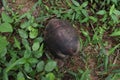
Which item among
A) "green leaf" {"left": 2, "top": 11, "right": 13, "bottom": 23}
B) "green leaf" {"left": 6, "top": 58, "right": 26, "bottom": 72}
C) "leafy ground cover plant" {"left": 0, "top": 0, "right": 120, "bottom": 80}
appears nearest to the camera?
"green leaf" {"left": 6, "top": 58, "right": 26, "bottom": 72}

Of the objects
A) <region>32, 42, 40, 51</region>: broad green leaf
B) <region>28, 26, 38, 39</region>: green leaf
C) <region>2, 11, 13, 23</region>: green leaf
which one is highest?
<region>2, 11, 13, 23</region>: green leaf

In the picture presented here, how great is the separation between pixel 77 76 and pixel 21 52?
→ 557 mm

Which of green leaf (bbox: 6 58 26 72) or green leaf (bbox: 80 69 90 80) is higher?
green leaf (bbox: 6 58 26 72)

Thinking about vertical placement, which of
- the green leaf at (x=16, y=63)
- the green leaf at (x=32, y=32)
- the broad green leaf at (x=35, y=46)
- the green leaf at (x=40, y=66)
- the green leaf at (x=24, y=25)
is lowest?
the green leaf at (x=40, y=66)

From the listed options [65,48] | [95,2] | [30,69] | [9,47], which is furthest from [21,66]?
[95,2]

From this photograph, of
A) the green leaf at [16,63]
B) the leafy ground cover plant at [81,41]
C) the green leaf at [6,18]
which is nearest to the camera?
the green leaf at [16,63]

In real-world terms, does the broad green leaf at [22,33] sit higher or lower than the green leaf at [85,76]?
higher

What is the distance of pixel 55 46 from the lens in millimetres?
2523

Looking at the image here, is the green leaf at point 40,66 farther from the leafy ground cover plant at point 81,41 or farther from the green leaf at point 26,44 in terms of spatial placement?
the green leaf at point 26,44

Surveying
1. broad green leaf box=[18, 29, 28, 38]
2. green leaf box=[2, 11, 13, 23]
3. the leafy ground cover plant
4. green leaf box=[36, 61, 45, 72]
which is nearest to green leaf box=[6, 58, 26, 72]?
the leafy ground cover plant

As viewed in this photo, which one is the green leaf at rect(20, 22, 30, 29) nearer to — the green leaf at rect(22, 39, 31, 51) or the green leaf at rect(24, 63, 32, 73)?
the green leaf at rect(22, 39, 31, 51)

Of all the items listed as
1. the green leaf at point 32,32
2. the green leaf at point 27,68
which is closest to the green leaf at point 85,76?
the green leaf at point 27,68

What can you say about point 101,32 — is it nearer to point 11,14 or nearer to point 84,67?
point 84,67

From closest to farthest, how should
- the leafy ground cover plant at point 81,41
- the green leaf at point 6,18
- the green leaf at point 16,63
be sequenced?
the green leaf at point 16,63, the leafy ground cover plant at point 81,41, the green leaf at point 6,18
